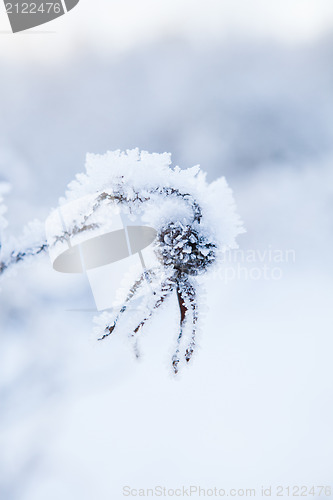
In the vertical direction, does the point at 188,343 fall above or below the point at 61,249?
below

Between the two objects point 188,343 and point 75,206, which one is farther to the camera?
point 188,343

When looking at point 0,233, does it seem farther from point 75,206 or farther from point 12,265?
point 75,206

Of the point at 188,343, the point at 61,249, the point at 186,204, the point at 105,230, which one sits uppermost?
the point at 186,204

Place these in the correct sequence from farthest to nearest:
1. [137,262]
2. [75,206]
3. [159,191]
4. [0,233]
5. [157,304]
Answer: [137,262] → [157,304] → [159,191] → [75,206] → [0,233]

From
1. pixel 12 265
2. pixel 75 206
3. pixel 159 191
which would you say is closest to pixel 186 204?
pixel 159 191

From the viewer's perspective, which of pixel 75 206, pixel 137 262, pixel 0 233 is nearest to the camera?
pixel 0 233

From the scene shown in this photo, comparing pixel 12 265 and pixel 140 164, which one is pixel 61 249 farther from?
pixel 140 164
